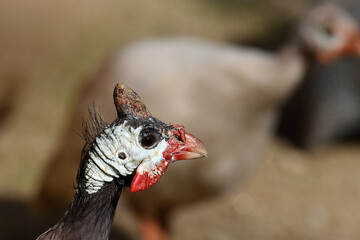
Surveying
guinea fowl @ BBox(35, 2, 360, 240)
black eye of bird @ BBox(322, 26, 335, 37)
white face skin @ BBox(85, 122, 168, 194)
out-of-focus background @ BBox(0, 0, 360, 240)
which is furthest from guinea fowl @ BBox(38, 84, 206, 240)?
black eye of bird @ BBox(322, 26, 335, 37)

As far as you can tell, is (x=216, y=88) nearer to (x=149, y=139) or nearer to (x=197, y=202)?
(x=197, y=202)

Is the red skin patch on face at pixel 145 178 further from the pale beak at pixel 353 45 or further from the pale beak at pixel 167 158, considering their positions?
the pale beak at pixel 353 45

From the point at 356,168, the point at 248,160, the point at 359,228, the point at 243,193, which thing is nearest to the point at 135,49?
the point at 248,160

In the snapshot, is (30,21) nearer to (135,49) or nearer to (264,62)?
(135,49)

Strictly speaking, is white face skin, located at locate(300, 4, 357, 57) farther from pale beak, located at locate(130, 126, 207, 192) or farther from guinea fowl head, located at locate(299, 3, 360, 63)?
pale beak, located at locate(130, 126, 207, 192)

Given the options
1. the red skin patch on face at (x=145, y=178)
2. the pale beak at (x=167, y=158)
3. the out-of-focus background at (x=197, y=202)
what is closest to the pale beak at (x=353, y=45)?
the out-of-focus background at (x=197, y=202)
